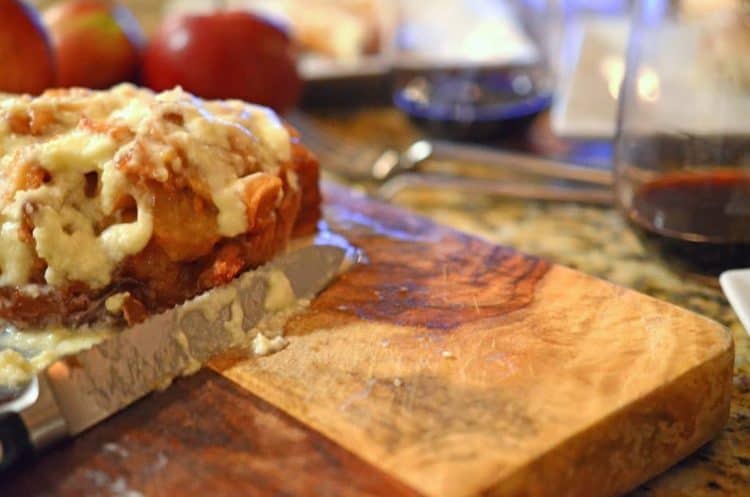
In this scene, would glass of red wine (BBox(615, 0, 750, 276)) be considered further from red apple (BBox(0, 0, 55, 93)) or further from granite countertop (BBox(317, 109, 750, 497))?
red apple (BBox(0, 0, 55, 93))

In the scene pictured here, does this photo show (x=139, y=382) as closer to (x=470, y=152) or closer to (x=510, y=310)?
(x=510, y=310)

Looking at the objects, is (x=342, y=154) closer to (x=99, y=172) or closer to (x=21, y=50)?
(x=21, y=50)

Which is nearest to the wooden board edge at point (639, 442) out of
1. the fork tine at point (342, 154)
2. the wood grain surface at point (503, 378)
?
the wood grain surface at point (503, 378)

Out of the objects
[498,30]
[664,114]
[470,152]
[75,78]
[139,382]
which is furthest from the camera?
[498,30]

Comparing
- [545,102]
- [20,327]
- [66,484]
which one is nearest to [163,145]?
[20,327]

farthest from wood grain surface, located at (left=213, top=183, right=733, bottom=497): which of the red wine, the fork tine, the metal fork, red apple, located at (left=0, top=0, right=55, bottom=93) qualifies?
red apple, located at (left=0, top=0, right=55, bottom=93)

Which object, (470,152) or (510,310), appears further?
(470,152)
